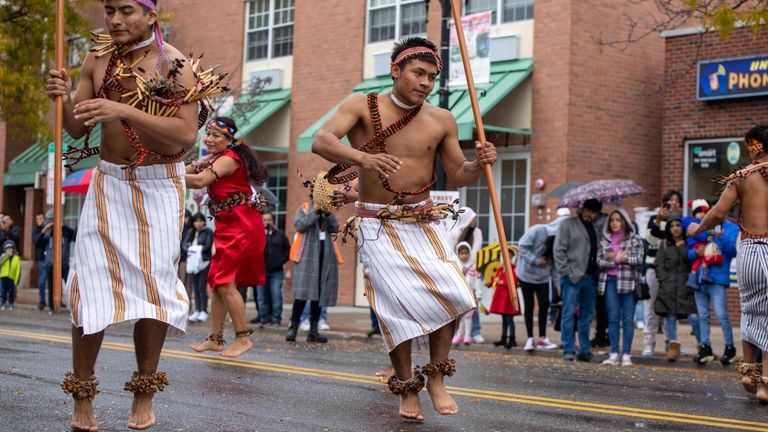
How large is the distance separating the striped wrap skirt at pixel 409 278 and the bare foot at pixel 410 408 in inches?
11.1

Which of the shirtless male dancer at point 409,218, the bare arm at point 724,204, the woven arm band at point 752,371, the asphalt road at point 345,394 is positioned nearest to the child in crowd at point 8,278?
the asphalt road at point 345,394

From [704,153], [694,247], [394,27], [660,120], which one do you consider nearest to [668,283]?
[694,247]

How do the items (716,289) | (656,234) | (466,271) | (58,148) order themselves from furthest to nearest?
(466,271), (656,234), (716,289), (58,148)

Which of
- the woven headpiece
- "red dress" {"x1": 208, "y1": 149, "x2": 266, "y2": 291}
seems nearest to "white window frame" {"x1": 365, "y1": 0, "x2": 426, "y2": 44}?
"red dress" {"x1": 208, "y1": 149, "x2": 266, "y2": 291}

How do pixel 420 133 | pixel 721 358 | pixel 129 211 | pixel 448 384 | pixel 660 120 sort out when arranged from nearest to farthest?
pixel 129 211 → pixel 420 133 → pixel 448 384 → pixel 721 358 → pixel 660 120

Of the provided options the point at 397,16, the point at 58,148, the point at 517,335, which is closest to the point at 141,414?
the point at 58,148

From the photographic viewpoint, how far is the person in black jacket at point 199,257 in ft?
61.4

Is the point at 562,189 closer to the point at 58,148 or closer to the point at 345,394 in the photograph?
the point at 345,394

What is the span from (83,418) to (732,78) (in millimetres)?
15822

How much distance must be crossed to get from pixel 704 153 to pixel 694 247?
681cm

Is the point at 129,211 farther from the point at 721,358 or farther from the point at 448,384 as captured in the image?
the point at 721,358

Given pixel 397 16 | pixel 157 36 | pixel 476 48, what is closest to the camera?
pixel 157 36

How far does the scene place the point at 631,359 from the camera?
46.6 feet

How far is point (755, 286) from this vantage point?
938 centimetres
